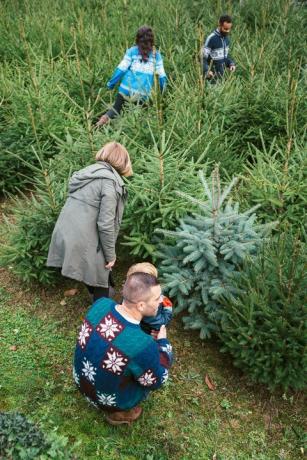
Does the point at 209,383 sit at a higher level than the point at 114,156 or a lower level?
lower

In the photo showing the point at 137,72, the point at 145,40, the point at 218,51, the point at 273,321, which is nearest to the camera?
the point at 273,321

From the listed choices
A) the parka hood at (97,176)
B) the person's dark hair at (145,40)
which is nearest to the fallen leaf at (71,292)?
the parka hood at (97,176)

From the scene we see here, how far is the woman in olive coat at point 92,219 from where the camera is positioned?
3545 millimetres

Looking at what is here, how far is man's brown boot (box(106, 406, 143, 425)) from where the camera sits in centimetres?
320

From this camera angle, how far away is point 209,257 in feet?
12.0

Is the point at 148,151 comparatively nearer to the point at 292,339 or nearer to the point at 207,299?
the point at 207,299

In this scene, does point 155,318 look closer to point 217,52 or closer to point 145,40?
point 145,40

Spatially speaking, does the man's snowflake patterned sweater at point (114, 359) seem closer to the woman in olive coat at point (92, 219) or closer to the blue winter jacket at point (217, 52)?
the woman in olive coat at point (92, 219)

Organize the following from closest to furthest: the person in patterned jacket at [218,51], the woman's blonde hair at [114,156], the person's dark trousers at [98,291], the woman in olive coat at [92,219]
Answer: the woman in olive coat at [92,219]
the woman's blonde hair at [114,156]
the person's dark trousers at [98,291]
the person in patterned jacket at [218,51]

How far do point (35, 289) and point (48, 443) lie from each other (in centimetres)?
220

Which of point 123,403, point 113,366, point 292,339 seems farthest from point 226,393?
point 113,366

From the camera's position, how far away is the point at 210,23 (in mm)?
9758

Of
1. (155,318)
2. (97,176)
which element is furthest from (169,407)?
(97,176)

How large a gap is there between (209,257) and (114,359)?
138cm
